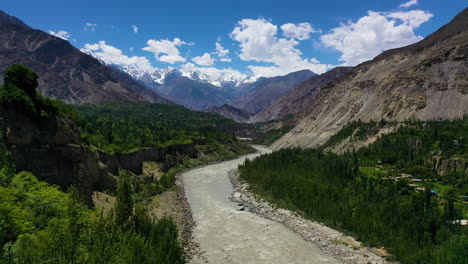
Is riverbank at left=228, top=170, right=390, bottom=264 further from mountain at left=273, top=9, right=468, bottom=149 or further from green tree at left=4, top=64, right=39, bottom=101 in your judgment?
mountain at left=273, top=9, right=468, bottom=149

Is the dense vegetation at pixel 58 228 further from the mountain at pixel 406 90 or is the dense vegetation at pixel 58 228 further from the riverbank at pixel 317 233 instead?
the mountain at pixel 406 90

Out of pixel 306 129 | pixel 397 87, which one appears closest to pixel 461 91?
pixel 397 87

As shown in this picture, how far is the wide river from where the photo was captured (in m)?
30.1

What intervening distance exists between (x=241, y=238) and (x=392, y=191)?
22.5 metres

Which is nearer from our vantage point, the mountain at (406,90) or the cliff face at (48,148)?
the cliff face at (48,148)

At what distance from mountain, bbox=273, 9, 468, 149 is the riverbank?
219ft

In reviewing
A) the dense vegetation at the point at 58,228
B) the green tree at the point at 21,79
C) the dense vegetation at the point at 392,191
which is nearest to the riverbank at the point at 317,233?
the dense vegetation at the point at 392,191

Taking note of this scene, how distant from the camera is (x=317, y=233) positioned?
3638 centimetres

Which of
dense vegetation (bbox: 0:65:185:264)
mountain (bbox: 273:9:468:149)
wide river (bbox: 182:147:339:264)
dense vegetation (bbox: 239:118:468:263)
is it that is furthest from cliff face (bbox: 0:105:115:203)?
mountain (bbox: 273:9:468:149)

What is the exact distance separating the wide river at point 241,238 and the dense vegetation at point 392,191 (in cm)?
676

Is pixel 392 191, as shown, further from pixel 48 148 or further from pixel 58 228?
pixel 48 148

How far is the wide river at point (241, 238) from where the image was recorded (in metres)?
30.1

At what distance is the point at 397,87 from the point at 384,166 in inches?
2190

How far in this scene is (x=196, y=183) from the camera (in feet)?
220
